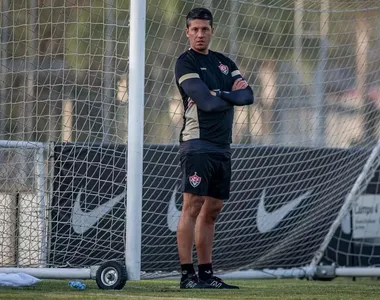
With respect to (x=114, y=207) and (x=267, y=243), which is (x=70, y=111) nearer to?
(x=114, y=207)

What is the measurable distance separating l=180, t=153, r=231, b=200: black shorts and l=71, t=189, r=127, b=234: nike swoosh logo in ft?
4.84

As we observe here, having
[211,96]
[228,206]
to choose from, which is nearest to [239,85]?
[211,96]

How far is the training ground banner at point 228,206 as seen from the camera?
24.6 ft

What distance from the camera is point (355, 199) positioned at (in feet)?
30.0

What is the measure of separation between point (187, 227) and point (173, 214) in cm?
210

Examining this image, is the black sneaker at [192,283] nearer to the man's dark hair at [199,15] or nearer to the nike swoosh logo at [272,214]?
the man's dark hair at [199,15]

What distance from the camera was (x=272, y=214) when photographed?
350 inches

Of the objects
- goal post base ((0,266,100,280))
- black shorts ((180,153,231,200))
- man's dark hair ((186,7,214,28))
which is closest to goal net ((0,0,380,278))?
goal post base ((0,266,100,280))

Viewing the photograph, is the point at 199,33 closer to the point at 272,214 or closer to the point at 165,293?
the point at 165,293

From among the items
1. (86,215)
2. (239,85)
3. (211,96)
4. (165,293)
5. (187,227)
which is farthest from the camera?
(86,215)

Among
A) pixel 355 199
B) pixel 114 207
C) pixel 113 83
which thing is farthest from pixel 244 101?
pixel 355 199

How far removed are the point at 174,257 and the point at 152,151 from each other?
883 millimetres

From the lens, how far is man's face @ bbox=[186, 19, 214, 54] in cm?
627

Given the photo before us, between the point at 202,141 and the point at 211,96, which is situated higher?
the point at 211,96
